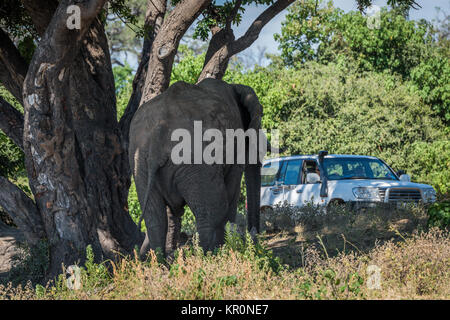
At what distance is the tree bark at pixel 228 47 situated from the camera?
9523 mm

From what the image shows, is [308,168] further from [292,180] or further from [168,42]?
[168,42]

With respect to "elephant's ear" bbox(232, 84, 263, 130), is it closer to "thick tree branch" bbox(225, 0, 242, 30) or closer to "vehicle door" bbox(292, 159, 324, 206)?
"thick tree branch" bbox(225, 0, 242, 30)

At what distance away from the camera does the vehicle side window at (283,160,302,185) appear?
14164 millimetres

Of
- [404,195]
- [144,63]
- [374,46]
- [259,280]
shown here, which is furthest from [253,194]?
[374,46]

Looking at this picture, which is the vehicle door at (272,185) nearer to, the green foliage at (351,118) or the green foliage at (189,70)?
the green foliage at (189,70)

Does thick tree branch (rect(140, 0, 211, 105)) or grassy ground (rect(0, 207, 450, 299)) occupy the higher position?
thick tree branch (rect(140, 0, 211, 105))

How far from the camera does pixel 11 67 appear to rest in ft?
30.4

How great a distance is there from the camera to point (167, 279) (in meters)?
4.95

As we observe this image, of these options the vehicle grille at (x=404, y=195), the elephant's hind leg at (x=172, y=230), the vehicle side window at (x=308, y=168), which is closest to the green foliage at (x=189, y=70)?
the vehicle side window at (x=308, y=168)

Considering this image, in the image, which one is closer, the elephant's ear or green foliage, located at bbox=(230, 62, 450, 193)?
the elephant's ear

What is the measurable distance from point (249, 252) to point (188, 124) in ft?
5.21

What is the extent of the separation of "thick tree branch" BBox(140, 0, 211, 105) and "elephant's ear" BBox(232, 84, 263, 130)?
1549 mm

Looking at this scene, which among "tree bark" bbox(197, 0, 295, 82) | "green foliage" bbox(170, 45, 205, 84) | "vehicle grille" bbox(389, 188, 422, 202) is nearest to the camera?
"tree bark" bbox(197, 0, 295, 82)

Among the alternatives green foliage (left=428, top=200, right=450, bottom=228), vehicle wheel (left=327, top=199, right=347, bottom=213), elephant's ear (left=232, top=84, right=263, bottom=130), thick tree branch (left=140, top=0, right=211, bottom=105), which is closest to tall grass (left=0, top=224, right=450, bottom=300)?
elephant's ear (left=232, top=84, right=263, bottom=130)
